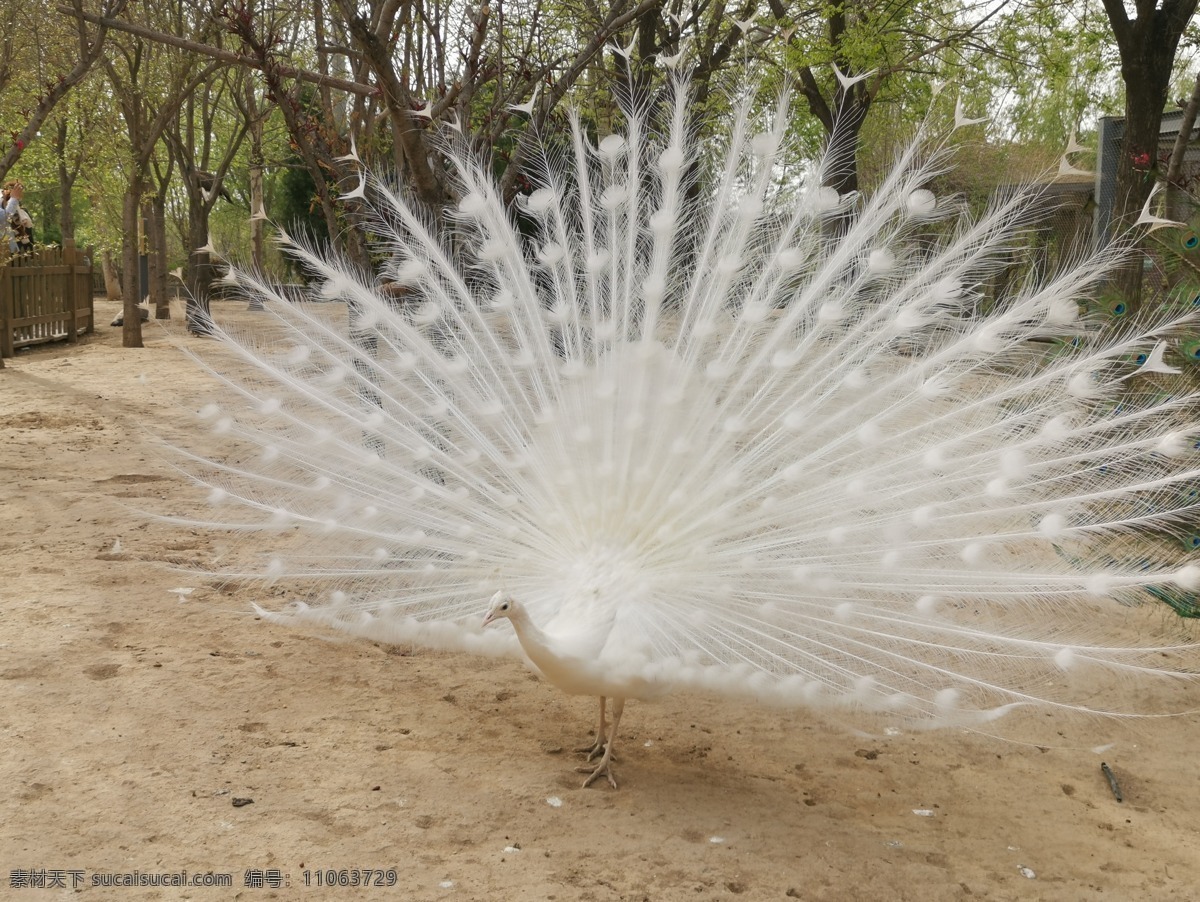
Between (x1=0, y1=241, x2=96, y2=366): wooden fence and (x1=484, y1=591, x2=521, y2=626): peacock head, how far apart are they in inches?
492

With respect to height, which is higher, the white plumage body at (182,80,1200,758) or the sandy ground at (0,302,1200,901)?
the white plumage body at (182,80,1200,758)

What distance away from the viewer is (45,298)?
1678 centimetres

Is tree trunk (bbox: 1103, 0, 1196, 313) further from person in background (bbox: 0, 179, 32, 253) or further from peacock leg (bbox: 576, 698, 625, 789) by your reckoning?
person in background (bbox: 0, 179, 32, 253)

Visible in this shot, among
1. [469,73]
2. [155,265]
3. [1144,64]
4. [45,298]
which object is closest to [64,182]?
[155,265]

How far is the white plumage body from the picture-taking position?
12.6 feet

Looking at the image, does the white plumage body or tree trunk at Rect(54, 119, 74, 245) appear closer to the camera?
the white plumage body

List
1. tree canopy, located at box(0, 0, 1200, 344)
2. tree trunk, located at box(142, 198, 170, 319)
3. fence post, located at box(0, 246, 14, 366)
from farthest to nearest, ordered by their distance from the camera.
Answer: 1. tree trunk, located at box(142, 198, 170, 319)
2. fence post, located at box(0, 246, 14, 366)
3. tree canopy, located at box(0, 0, 1200, 344)

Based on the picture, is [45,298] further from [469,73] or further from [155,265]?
[469,73]

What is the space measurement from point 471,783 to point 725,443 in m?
1.64

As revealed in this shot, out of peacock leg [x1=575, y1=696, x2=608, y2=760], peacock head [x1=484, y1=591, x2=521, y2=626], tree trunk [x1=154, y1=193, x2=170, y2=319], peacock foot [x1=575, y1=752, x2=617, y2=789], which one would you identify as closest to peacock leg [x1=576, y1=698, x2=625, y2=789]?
peacock foot [x1=575, y1=752, x2=617, y2=789]

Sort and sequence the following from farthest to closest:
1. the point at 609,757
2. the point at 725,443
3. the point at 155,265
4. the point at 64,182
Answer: the point at 64,182 → the point at 155,265 → the point at 725,443 → the point at 609,757

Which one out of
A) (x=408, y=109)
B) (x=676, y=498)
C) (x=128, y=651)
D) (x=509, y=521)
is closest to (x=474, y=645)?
(x=509, y=521)

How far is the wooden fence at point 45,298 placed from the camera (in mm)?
15109

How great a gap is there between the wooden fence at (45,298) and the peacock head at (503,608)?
41.0ft
